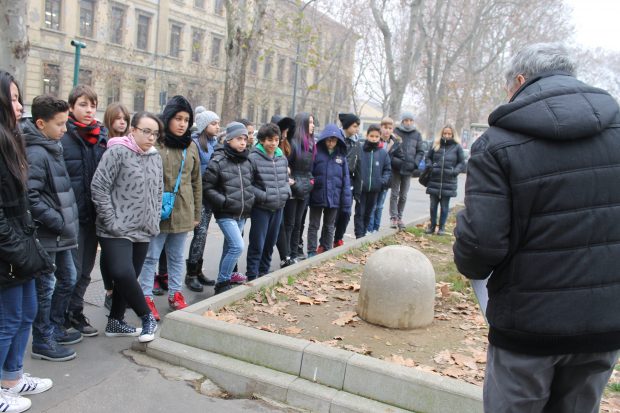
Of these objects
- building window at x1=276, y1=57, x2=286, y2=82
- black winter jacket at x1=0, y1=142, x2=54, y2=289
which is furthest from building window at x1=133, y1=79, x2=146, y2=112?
black winter jacket at x1=0, y1=142, x2=54, y2=289

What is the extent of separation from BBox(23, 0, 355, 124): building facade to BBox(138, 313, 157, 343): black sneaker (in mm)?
25814

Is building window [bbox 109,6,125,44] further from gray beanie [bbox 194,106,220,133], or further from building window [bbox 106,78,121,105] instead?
gray beanie [bbox 194,106,220,133]

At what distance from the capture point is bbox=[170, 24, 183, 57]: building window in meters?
42.3

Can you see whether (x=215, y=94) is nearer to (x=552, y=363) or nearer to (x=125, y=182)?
(x=125, y=182)

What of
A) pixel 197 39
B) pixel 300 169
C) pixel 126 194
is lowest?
pixel 126 194

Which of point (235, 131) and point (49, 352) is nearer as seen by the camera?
point (49, 352)

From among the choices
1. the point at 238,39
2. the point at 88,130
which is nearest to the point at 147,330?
the point at 88,130

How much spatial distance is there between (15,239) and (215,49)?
1794 inches

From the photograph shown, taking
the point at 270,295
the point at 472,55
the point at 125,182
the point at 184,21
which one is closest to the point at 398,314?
the point at 270,295

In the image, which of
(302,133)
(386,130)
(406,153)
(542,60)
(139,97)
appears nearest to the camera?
(542,60)

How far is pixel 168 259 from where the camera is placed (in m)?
5.43

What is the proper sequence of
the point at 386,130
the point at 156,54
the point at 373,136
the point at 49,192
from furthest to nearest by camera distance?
the point at 156,54, the point at 386,130, the point at 373,136, the point at 49,192

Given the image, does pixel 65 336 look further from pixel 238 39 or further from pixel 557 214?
pixel 238 39

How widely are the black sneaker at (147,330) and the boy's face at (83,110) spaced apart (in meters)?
A: 1.69
